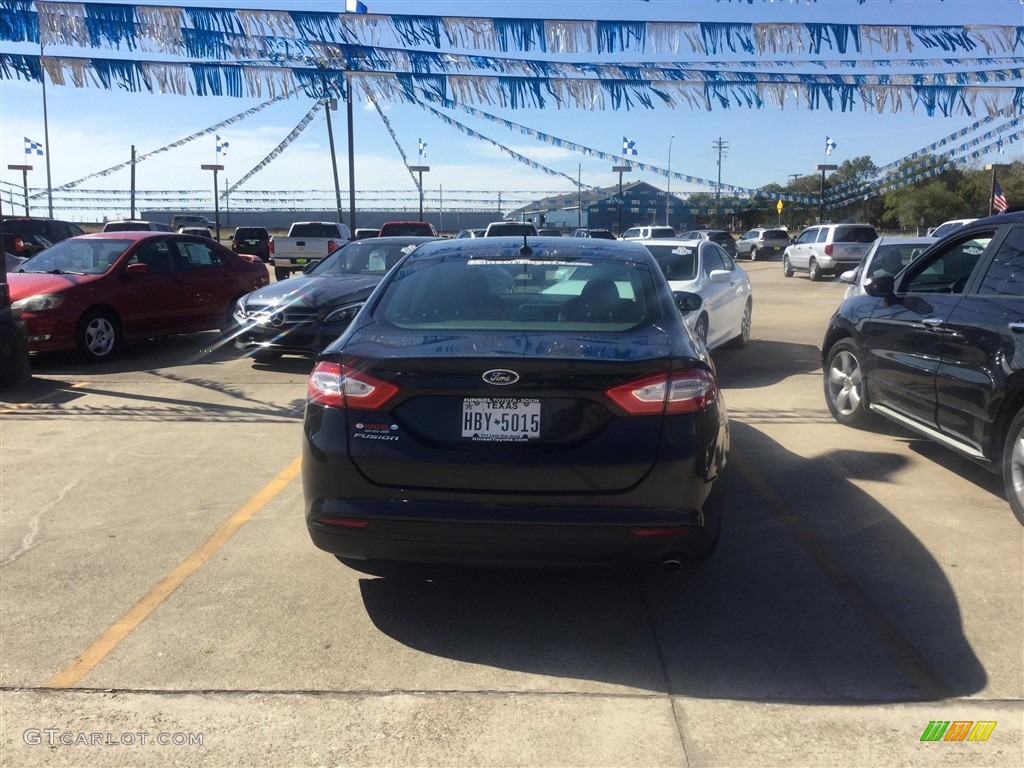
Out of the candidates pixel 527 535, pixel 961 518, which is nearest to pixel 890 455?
pixel 961 518

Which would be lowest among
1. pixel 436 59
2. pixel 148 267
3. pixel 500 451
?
pixel 500 451

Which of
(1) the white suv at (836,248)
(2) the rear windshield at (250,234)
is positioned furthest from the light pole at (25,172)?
(1) the white suv at (836,248)

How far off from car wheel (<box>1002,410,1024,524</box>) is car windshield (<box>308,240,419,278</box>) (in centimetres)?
800

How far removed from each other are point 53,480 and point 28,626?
2.36 metres

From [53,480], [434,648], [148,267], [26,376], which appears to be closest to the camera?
[434,648]

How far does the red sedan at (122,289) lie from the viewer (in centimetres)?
1039

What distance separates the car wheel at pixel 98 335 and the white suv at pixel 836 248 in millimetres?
22095

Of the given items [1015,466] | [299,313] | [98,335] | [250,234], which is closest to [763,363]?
[299,313]

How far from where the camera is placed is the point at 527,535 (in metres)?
3.53

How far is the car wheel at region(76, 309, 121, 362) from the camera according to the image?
416 inches

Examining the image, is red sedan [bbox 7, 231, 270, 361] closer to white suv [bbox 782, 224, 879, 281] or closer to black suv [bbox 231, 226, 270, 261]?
white suv [bbox 782, 224, 879, 281]

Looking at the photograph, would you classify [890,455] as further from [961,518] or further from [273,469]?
[273,469]

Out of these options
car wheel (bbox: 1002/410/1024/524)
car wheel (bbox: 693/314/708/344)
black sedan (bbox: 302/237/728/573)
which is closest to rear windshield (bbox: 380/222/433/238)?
car wheel (bbox: 693/314/708/344)

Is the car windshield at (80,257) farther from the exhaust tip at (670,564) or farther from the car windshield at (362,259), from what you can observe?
the exhaust tip at (670,564)
